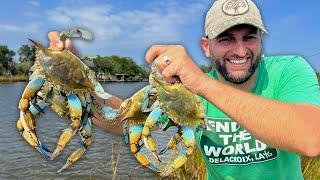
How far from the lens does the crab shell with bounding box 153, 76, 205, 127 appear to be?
322 cm

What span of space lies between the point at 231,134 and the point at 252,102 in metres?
0.92

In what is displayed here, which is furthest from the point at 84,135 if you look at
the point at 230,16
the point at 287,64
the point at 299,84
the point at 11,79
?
the point at 11,79

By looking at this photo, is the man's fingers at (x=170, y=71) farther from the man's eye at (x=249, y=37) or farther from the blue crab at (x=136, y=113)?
the man's eye at (x=249, y=37)

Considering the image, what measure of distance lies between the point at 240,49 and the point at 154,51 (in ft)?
2.63

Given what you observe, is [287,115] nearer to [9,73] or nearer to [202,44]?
[202,44]

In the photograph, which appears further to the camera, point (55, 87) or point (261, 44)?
point (261, 44)

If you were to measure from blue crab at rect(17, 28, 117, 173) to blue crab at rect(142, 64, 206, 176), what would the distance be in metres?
0.32

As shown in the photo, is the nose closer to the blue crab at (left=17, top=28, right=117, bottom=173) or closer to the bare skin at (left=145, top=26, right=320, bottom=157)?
the bare skin at (left=145, top=26, right=320, bottom=157)

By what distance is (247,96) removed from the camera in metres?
3.30

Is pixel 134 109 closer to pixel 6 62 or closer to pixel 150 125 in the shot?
pixel 150 125

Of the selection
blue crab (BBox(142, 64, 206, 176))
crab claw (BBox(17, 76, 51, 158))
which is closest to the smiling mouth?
blue crab (BBox(142, 64, 206, 176))

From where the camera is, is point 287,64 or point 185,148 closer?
point 185,148

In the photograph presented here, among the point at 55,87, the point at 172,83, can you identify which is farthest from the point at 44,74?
the point at 172,83

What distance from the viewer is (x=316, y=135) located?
313 cm
